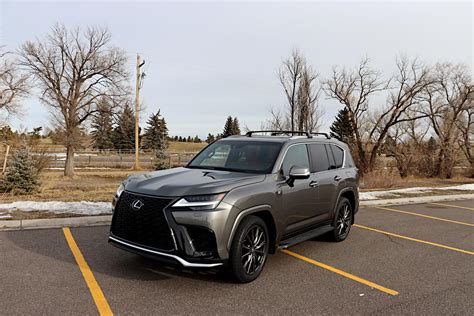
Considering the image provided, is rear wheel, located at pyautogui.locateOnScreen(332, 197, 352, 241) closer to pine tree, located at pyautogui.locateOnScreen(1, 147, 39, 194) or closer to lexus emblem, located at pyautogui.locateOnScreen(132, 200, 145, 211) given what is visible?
lexus emblem, located at pyautogui.locateOnScreen(132, 200, 145, 211)

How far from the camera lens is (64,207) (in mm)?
8594

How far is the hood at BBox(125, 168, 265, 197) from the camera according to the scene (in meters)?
4.10

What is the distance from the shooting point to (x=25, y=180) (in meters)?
11.9

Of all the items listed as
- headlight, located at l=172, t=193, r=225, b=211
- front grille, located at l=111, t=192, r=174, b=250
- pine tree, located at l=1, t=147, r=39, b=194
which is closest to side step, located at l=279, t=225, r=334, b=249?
headlight, located at l=172, t=193, r=225, b=211

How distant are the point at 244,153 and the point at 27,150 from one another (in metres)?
10.4

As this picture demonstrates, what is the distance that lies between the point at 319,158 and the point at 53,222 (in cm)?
542

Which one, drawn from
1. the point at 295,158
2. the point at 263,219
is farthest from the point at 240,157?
the point at 263,219

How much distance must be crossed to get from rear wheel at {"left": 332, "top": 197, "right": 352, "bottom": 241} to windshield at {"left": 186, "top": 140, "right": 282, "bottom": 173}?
79.7 inches

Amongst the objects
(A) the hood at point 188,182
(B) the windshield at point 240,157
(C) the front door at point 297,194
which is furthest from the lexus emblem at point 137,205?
(C) the front door at point 297,194

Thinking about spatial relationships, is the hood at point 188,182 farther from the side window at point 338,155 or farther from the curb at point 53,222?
the curb at point 53,222

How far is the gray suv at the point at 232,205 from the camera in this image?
4.00 metres

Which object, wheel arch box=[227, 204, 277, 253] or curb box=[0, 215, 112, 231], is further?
curb box=[0, 215, 112, 231]

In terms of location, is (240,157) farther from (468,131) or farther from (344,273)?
(468,131)

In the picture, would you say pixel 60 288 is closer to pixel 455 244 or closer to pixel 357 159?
pixel 455 244
